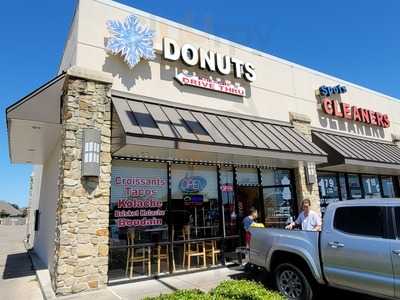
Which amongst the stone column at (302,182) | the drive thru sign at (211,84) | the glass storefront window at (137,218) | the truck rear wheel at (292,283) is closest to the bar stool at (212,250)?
the glass storefront window at (137,218)

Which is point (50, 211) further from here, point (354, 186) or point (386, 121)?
point (386, 121)

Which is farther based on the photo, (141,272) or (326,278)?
(141,272)

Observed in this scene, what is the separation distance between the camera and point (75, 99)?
8.26 meters

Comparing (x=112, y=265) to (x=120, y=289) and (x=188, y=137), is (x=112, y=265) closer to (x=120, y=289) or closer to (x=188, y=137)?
(x=120, y=289)

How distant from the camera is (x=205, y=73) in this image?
1138 cm

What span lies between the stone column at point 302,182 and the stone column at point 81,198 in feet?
24.9

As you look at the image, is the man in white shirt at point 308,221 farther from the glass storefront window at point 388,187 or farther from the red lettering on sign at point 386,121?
the red lettering on sign at point 386,121

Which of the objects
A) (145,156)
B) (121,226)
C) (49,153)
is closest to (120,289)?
(121,226)

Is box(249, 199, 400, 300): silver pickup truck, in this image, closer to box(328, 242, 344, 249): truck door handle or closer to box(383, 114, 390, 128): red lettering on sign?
box(328, 242, 344, 249): truck door handle

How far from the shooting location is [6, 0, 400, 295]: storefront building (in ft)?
26.3

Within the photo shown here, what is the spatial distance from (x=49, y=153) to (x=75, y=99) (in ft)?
22.8

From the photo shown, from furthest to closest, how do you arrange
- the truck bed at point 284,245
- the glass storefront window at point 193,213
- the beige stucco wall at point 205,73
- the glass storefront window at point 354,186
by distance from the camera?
the glass storefront window at point 354,186, the glass storefront window at point 193,213, the beige stucco wall at point 205,73, the truck bed at point 284,245

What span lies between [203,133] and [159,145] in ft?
5.49

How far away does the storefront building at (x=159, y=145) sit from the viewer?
8.03 m
